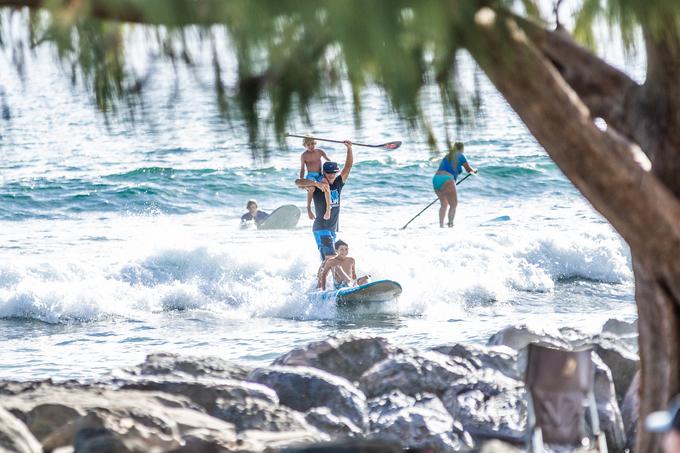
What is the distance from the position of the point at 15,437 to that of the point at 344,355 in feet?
10.6

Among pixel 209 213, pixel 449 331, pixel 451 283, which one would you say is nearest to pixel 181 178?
pixel 209 213

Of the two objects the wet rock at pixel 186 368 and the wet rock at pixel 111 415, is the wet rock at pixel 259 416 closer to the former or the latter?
the wet rock at pixel 111 415

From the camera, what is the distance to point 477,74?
139 inches

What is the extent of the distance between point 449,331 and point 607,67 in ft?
25.7

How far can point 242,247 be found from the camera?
1936 centimetres

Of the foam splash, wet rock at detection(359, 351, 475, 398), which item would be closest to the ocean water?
the foam splash

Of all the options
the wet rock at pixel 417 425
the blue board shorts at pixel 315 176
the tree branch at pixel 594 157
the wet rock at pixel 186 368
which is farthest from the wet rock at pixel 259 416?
the blue board shorts at pixel 315 176

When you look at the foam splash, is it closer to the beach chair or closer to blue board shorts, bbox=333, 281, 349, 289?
blue board shorts, bbox=333, 281, 349, 289

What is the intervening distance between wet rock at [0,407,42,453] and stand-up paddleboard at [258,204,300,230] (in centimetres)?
1635

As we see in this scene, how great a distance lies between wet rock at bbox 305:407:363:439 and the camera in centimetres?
645

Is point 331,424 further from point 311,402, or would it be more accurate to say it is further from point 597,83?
point 597,83

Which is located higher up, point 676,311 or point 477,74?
point 477,74

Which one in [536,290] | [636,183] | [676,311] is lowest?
[536,290]

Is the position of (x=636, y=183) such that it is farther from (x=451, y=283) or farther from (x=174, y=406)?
(x=451, y=283)
